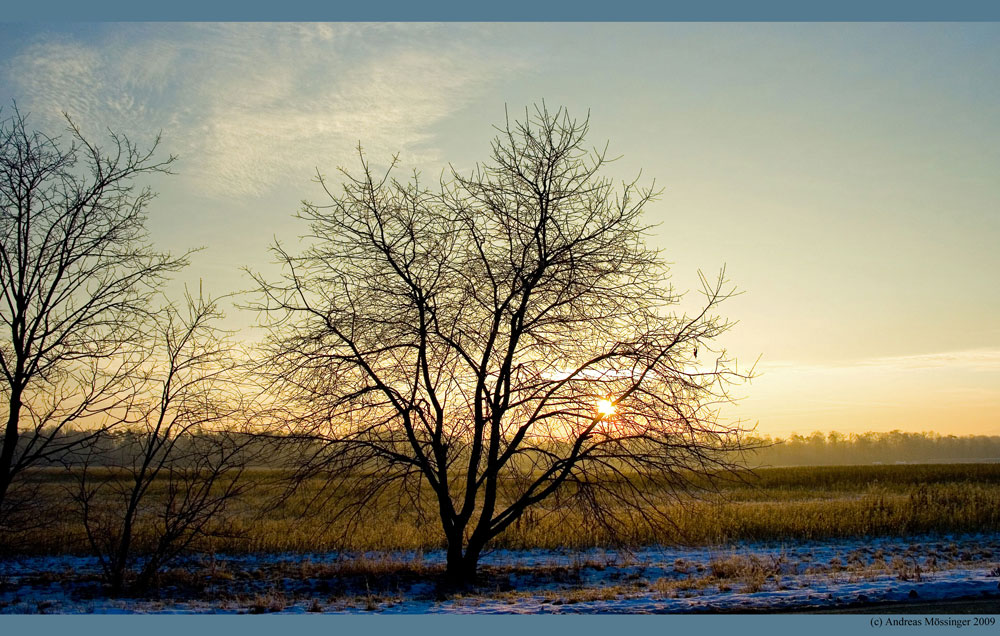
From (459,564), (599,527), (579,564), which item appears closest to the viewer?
Result: (459,564)

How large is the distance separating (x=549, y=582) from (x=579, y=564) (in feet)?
5.30

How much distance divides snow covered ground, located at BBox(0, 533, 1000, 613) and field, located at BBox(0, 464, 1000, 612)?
41 mm

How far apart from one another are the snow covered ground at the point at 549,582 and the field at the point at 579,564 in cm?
4

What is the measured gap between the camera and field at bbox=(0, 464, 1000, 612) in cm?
1024

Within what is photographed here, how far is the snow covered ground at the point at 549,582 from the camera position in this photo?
9867 millimetres

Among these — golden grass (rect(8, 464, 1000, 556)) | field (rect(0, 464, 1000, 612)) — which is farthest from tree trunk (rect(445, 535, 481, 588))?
golden grass (rect(8, 464, 1000, 556))

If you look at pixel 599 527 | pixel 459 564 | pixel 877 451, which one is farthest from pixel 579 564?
pixel 877 451

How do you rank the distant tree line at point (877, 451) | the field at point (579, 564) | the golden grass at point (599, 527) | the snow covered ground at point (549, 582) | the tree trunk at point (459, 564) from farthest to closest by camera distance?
the distant tree line at point (877, 451), the golden grass at point (599, 527), the tree trunk at point (459, 564), the field at point (579, 564), the snow covered ground at point (549, 582)

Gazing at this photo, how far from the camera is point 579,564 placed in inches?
571

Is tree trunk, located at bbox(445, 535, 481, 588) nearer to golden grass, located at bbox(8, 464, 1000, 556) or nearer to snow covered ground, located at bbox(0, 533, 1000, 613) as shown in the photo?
snow covered ground, located at bbox(0, 533, 1000, 613)

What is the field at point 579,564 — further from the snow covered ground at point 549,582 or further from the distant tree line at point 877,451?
the distant tree line at point 877,451

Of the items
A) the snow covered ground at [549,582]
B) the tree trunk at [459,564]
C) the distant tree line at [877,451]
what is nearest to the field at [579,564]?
the snow covered ground at [549,582]

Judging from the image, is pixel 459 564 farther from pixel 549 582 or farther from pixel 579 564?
pixel 579 564

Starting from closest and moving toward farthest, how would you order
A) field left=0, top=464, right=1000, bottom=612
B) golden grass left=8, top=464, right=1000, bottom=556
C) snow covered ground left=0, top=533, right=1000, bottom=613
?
snow covered ground left=0, top=533, right=1000, bottom=613 < field left=0, top=464, right=1000, bottom=612 < golden grass left=8, top=464, right=1000, bottom=556
